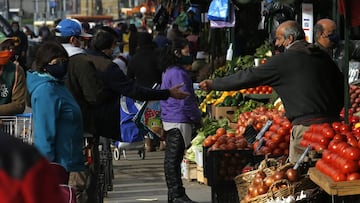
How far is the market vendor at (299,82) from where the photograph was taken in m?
7.31

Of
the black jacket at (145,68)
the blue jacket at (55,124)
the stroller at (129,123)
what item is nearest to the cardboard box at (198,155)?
the stroller at (129,123)

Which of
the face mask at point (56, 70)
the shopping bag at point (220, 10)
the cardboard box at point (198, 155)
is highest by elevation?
the shopping bag at point (220, 10)

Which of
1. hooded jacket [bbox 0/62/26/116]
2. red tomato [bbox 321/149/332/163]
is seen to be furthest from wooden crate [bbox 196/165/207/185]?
red tomato [bbox 321/149/332/163]

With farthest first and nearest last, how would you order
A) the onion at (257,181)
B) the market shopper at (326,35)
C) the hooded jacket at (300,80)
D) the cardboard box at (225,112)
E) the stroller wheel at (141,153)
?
1. the stroller wheel at (141,153)
2. the cardboard box at (225,112)
3. the market shopper at (326,35)
4. the hooded jacket at (300,80)
5. the onion at (257,181)

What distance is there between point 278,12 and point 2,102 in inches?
240

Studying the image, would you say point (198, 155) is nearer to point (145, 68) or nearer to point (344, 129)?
point (145, 68)

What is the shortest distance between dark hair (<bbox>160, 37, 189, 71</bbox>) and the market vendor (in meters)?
2.44

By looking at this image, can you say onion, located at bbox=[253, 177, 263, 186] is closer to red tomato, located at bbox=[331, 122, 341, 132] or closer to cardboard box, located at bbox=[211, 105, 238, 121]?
red tomato, located at bbox=[331, 122, 341, 132]

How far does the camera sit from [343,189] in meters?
5.97

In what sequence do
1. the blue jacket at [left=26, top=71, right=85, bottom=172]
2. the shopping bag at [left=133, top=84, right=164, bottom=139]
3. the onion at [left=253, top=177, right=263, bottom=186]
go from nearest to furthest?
the blue jacket at [left=26, top=71, right=85, bottom=172]
the onion at [left=253, top=177, right=263, bottom=186]
the shopping bag at [left=133, top=84, right=164, bottom=139]

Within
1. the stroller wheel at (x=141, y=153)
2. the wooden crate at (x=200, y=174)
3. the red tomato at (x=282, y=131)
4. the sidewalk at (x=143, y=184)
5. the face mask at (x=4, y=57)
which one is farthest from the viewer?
the stroller wheel at (x=141, y=153)

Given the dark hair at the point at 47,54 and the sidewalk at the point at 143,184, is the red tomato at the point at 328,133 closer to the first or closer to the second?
the dark hair at the point at 47,54

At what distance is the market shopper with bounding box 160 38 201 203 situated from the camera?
10.0 meters

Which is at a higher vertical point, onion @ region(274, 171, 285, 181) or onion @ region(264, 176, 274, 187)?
onion @ region(274, 171, 285, 181)
